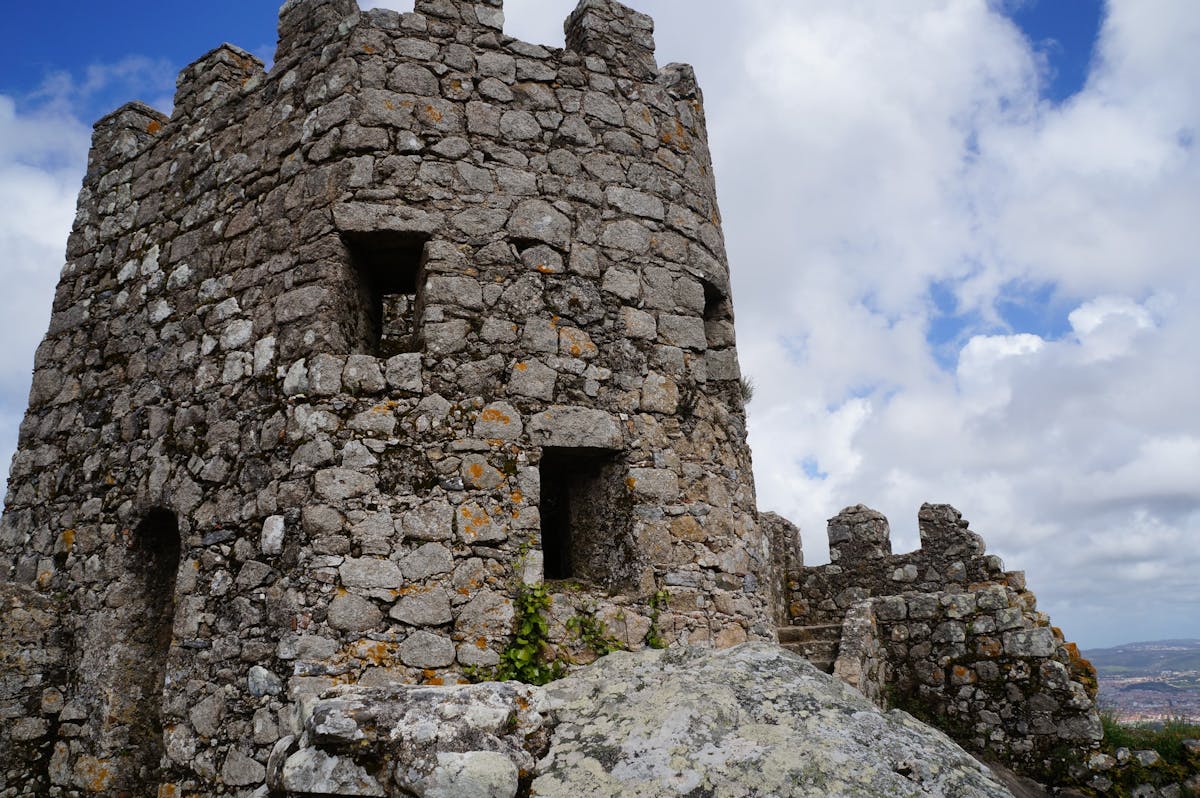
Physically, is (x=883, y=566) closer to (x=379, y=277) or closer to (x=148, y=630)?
(x=379, y=277)

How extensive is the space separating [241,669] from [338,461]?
1.22 meters

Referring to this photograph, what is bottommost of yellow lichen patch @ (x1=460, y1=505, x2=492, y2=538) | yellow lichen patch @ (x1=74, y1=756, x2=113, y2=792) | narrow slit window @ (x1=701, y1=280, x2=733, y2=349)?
yellow lichen patch @ (x1=74, y1=756, x2=113, y2=792)

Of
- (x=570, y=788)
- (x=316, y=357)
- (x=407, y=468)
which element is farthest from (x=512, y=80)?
(x=570, y=788)

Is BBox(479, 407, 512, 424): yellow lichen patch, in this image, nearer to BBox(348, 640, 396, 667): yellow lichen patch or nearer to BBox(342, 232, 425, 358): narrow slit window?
BBox(342, 232, 425, 358): narrow slit window

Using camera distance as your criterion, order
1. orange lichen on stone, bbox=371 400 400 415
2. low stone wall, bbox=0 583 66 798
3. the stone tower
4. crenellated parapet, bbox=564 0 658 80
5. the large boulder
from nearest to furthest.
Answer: the large boulder → the stone tower → orange lichen on stone, bbox=371 400 400 415 → low stone wall, bbox=0 583 66 798 → crenellated parapet, bbox=564 0 658 80

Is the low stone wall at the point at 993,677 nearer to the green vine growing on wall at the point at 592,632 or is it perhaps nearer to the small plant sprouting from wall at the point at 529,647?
the green vine growing on wall at the point at 592,632

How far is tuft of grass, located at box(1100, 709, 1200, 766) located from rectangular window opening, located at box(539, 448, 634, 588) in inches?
191

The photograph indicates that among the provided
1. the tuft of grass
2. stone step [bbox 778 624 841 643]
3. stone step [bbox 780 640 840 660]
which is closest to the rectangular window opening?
stone step [bbox 780 640 840 660]

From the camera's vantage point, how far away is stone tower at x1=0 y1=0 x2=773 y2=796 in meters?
4.66

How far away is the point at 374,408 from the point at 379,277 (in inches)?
48.1

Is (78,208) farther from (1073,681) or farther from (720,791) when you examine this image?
(1073,681)

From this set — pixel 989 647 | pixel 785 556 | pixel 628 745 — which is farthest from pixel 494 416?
pixel 785 556

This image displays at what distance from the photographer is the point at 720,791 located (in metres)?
2.40

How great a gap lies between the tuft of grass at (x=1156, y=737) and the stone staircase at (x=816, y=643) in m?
2.24
